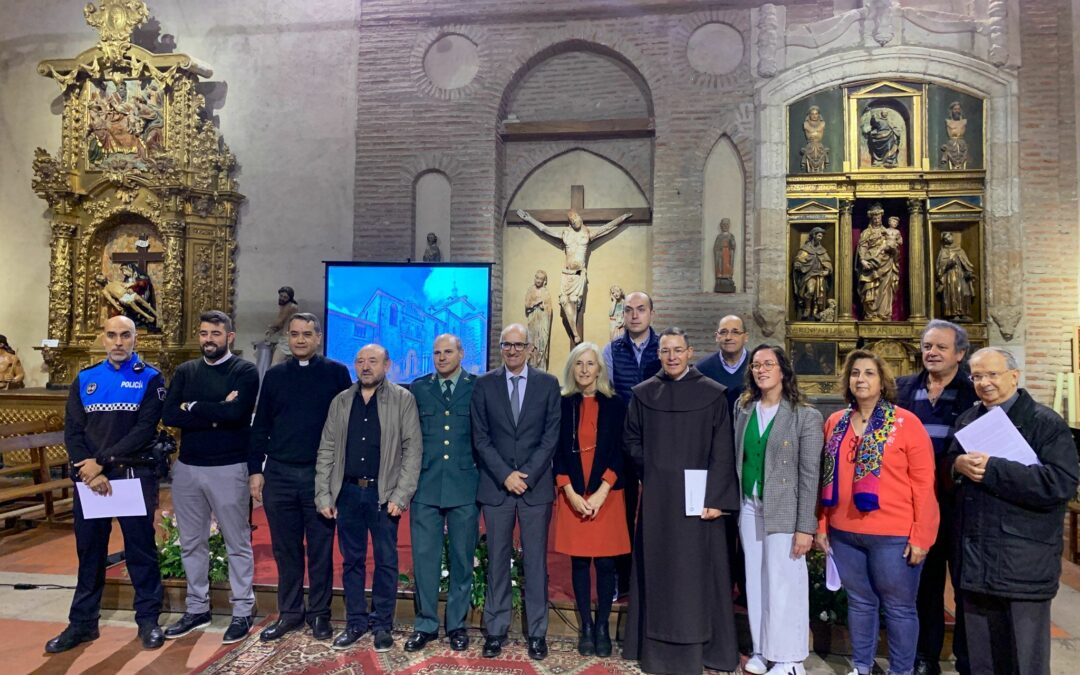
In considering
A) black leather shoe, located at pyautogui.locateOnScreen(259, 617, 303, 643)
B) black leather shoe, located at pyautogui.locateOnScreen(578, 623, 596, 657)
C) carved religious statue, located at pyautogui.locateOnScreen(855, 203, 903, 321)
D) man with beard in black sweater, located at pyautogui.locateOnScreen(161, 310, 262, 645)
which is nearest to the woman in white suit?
black leather shoe, located at pyautogui.locateOnScreen(578, 623, 596, 657)

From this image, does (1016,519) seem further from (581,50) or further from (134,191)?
(134,191)

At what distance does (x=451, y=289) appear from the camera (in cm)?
848

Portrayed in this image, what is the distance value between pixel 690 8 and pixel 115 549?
348 inches

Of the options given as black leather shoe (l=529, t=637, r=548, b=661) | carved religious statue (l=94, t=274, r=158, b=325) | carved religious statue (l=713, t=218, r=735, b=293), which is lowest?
black leather shoe (l=529, t=637, r=548, b=661)

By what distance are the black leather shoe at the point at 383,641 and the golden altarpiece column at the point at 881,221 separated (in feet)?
21.7

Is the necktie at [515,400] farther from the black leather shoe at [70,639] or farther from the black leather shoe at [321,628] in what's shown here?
the black leather shoe at [70,639]

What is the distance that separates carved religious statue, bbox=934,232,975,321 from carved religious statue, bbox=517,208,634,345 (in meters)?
4.00

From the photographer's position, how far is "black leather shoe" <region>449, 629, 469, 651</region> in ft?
12.6

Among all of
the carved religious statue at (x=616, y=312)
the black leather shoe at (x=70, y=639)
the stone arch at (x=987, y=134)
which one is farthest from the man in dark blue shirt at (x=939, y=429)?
the carved religious statue at (x=616, y=312)

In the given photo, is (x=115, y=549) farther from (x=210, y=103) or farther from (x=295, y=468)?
(x=210, y=103)

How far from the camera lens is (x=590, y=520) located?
3.76 m

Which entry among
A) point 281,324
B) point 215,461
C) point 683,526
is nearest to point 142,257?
point 281,324

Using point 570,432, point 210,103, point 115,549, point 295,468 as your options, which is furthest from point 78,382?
point 210,103

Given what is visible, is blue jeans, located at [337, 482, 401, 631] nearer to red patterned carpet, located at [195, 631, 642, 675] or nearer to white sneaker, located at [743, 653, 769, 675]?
red patterned carpet, located at [195, 631, 642, 675]
